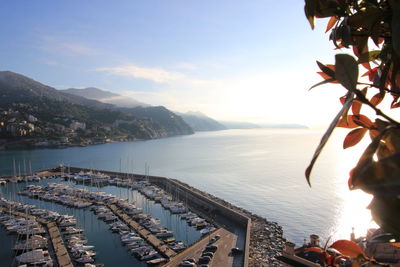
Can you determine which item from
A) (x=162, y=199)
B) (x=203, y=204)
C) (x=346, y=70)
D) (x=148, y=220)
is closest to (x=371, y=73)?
(x=346, y=70)

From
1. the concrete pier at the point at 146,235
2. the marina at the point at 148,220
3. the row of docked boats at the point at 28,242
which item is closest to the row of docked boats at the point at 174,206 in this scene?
the marina at the point at 148,220

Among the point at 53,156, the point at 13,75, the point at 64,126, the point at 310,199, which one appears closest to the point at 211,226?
the point at 310,199

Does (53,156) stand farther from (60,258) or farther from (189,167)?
(60,258)

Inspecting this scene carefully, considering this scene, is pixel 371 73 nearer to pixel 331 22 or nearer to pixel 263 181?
pixel 331 22

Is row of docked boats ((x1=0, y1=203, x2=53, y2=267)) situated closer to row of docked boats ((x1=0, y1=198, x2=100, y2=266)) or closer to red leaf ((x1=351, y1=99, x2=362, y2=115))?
row of docked boats ((x1=0, y1=198, x2=100, y2=266))

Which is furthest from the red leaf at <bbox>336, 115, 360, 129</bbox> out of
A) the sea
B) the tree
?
the sea

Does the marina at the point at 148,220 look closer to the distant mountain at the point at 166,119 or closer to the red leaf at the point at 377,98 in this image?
the red leaf at the point at 377,98
